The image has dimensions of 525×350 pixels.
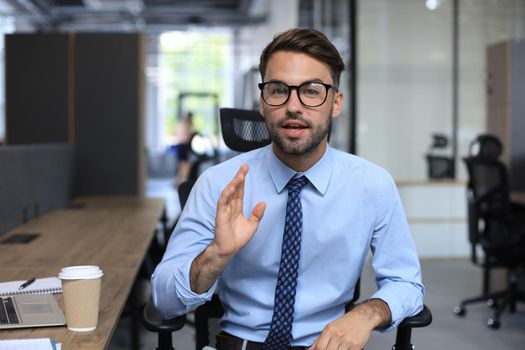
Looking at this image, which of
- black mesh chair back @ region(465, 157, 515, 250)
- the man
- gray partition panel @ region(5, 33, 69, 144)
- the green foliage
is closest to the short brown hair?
the man

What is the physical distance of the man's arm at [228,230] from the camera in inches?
54.6

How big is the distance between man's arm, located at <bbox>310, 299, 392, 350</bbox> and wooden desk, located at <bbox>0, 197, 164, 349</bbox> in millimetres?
435

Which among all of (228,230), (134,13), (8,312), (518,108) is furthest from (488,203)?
(134,13)

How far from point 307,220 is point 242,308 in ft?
0.86

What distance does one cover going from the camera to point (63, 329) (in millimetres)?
1443

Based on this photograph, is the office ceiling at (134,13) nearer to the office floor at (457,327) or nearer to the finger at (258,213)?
the office floor at (457,327)

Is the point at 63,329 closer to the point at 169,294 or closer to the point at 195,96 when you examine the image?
the point at 169,294

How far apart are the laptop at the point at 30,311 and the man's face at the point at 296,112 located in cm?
60

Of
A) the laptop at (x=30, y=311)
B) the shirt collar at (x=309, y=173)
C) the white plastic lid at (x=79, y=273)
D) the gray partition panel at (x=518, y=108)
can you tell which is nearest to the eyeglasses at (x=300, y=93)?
the shirt collar at (x=309, y=173)

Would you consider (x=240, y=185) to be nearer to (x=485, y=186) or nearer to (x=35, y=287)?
(x=35, y=287)

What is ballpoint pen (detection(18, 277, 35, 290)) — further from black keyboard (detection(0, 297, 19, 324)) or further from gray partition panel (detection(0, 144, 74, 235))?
gray partition panel (detection(0, 144, 74, 235))

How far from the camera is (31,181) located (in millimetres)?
3428

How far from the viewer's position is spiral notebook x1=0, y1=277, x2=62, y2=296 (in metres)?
1.78

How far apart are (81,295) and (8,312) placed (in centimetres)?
24
